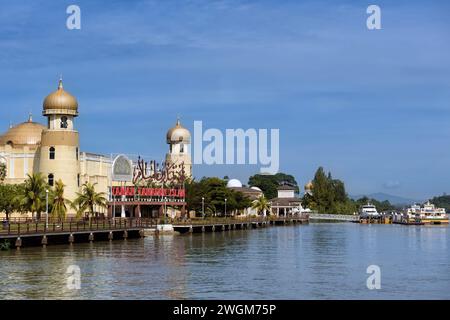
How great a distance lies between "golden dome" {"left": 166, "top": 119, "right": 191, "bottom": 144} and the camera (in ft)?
500

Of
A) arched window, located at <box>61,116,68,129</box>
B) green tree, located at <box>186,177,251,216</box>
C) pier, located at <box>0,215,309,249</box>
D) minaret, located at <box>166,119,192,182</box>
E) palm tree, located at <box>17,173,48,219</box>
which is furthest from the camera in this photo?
minaret, located at <box>166,119,192,182</box>

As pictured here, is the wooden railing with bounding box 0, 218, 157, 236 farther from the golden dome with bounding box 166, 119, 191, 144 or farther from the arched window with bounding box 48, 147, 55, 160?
the golden dome with bounding box 166, 119, 191, 144

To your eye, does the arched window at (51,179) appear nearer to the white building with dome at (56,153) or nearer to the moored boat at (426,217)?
the white building with dome at (56,153)

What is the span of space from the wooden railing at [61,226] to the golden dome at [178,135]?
52481 mm

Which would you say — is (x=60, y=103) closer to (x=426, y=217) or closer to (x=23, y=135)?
(x=23, y=135)

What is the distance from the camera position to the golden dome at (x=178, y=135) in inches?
5999

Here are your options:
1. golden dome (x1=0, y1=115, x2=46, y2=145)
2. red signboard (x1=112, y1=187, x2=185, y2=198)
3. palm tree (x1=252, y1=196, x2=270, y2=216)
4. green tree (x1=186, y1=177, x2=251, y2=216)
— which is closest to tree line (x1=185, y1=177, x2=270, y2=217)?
green tree (x1=186, y1=177, x2=251, y2=216)

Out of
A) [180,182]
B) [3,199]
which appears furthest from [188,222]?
[3,199]

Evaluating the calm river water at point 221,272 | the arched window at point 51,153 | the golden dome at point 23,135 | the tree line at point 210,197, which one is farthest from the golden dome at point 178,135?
the calm river water at point 221,272

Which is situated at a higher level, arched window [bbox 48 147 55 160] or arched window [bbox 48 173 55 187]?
arched window [bbox 48 147 55 160]

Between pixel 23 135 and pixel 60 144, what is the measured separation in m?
14.4

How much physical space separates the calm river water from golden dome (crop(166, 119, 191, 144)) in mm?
76179

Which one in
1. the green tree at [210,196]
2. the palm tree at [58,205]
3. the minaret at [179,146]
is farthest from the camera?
the minaret at [179,146]
